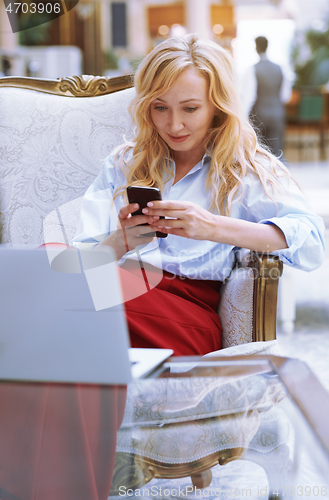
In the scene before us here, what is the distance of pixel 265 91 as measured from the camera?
408cm

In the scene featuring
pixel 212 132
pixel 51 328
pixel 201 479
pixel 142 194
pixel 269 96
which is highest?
pixel 269 96

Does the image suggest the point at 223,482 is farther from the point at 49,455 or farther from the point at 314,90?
the point at 314,90

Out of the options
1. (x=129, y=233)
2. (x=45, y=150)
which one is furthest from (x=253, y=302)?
(x=45, y=150)

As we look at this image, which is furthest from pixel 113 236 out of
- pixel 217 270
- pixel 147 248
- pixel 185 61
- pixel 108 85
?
pixel 108 85

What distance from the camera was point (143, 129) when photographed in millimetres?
1165

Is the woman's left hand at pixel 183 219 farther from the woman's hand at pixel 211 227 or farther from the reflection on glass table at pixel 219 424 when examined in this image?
the reflection on glass table at pixel 219 424

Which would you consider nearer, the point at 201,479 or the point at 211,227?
the point at 201,479

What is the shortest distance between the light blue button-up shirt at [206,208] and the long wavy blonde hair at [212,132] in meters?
0.03

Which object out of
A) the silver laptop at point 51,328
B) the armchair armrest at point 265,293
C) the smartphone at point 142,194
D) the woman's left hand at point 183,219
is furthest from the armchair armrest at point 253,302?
the silver laptop at point 51,328

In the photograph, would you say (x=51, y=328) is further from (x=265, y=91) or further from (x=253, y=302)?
(x=265, y=91)

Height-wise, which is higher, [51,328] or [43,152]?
[43,152]

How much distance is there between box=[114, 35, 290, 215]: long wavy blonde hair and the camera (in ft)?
3.43

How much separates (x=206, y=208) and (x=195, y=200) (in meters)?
0.03

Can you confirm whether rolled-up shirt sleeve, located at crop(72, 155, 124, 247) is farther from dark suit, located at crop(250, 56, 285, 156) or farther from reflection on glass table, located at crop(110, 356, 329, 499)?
dark suit, located at crop(250, 56, 285, 156)
